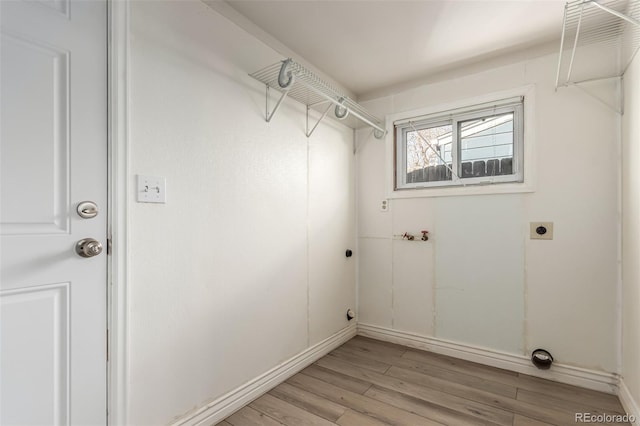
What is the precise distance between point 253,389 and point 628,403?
7.06ft

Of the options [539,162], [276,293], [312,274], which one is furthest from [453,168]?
[276,293]

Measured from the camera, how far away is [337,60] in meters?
2.35

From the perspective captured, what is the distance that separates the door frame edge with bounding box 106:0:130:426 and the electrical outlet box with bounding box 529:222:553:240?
8.23 ft

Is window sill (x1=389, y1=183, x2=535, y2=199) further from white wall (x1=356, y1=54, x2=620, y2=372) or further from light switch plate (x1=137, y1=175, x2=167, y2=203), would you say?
light switch plate (x1=137, y1=175, x2=167, y2=203)

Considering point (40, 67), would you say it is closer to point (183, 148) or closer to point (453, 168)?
point (183, 148)

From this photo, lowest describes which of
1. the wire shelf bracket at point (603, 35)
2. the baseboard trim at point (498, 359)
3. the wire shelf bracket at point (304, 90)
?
the baseboard trim at point (498, 359)

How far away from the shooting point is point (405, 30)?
1.95m

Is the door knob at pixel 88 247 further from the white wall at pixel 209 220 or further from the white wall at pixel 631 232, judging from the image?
the white wall at pixel 631 232

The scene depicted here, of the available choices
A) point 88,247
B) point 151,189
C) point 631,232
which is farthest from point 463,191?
point 88,247

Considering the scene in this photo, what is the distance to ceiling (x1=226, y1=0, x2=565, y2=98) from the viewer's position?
68.5 inches

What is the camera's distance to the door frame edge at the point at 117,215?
124cm

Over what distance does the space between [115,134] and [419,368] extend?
2.39 meters

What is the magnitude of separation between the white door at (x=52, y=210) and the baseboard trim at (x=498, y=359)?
2168 millimetres
